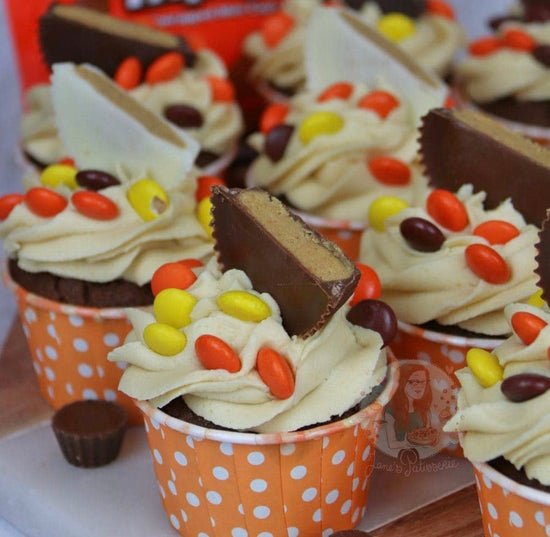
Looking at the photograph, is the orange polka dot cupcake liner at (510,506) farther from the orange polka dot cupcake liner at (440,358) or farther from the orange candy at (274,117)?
the orange candy at (274,117)

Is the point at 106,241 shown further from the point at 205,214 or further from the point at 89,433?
the point at 89,433

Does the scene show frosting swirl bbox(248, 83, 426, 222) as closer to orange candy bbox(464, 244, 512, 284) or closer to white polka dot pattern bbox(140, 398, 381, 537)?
orange candy bbox(464, 244, 512, 284)

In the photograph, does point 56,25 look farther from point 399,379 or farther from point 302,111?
point 399,379

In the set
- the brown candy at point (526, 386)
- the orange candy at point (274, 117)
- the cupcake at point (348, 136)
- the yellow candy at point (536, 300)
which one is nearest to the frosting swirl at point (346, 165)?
the cupcake at point (348, 136)

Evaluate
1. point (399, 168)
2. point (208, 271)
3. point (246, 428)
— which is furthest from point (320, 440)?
point (399, 168)

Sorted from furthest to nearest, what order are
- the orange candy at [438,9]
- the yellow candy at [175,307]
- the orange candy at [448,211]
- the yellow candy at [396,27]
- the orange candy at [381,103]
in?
the orange candy at [438,9]
the yellow candy at [396,27]
the orange candy at [381,103]
the orange candy at [448,211]
the yellow candy at [175,307]

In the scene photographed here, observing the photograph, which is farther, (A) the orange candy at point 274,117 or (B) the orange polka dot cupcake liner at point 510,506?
(A) the orange candy at point 274,117
